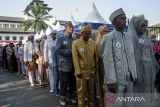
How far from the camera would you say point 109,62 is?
466cm

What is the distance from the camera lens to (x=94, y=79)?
22.5ft

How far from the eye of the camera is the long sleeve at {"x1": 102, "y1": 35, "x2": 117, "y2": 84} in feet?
15.1

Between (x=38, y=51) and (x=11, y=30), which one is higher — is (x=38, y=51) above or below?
below

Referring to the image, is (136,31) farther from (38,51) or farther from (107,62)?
(38,51)

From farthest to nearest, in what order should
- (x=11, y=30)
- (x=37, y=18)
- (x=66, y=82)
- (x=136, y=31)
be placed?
(x=11, y=30) → (x=37, y=18) → (x=66, y=82) → (x=136, y=31)

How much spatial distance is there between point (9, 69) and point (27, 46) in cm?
975

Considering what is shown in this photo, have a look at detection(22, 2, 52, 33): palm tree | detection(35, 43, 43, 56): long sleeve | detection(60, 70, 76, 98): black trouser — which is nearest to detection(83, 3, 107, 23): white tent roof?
detection(35, 43, 43, 56): long sleeve

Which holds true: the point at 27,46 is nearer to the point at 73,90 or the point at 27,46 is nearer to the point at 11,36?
the point at 73,90

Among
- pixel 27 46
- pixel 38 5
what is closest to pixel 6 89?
pixel 27 46

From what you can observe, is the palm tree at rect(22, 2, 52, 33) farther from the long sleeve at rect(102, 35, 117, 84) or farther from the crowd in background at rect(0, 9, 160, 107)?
the long sleeve at rect(102, 35, 117, 84)

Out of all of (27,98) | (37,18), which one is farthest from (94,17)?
(37,18)

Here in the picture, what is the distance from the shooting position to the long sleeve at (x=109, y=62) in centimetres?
461

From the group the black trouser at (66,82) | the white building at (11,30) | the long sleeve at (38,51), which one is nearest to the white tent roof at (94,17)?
the long sleeve at (38,51)

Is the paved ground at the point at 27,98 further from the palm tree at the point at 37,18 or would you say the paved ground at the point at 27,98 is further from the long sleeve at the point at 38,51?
the palm tree at the point at 37,18
